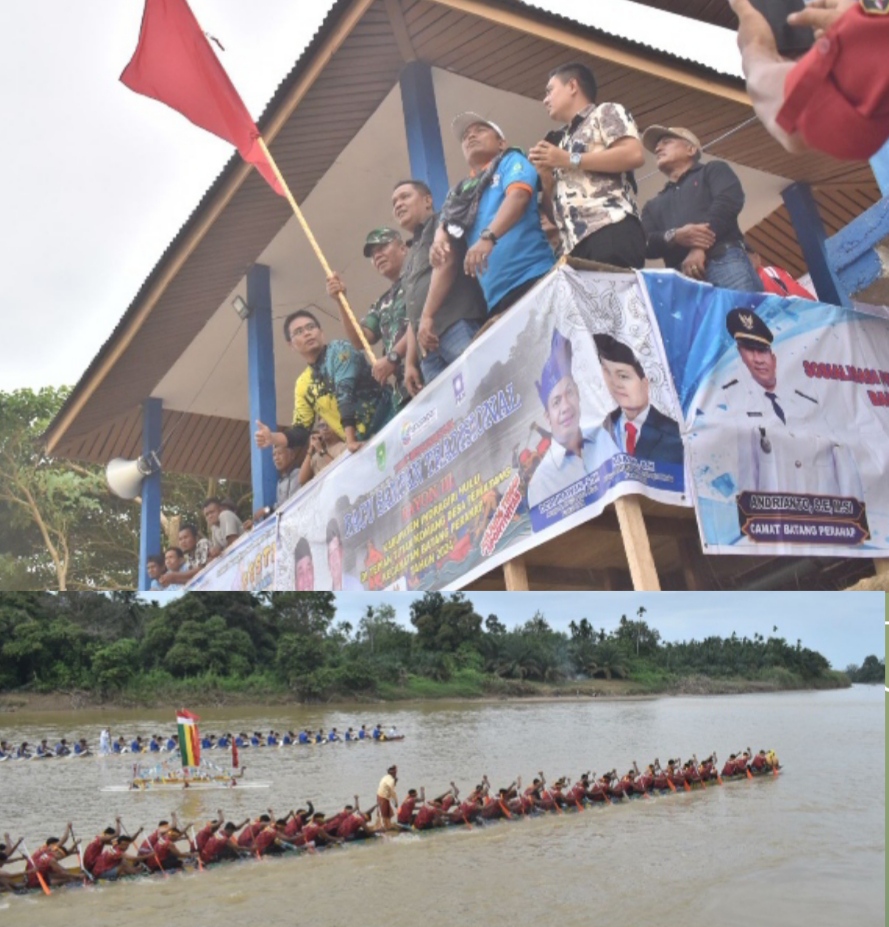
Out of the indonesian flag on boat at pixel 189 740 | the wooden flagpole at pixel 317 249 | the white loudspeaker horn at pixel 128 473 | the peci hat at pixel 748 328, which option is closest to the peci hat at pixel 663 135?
the peci hat at pixel 748 328

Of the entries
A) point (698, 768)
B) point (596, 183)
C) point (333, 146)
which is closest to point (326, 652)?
point (698, 768)

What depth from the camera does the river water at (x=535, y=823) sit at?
4102 millimetres

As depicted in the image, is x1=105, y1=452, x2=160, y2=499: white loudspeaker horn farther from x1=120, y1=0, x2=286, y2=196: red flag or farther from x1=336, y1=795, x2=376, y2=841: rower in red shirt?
x1=336, y1=795, x2=376, y2=841: rower in red shirt

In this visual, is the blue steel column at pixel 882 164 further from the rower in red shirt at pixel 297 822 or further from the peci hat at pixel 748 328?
the rower in red shirt at pixel 297 822

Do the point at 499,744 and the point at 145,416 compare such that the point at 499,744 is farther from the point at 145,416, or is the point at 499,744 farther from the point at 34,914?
the point at 145,416

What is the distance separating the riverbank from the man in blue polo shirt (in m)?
2.17

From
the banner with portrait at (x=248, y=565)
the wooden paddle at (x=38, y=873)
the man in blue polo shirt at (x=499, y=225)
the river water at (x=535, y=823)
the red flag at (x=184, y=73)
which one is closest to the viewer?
the wooden paddle at (x=38, y=873)

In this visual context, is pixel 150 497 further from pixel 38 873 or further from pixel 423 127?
pixel 38 873

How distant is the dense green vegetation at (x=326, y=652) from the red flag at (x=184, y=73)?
335 cm

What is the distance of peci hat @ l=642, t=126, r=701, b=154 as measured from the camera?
696cm

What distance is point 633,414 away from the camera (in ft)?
18.9

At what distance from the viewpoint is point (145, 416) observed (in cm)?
939

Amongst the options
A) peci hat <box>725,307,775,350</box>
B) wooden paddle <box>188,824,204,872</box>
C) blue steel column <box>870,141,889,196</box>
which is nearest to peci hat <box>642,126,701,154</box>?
peci hat <box>725,307,775,350</box>

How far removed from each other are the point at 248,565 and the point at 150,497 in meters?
1.48
